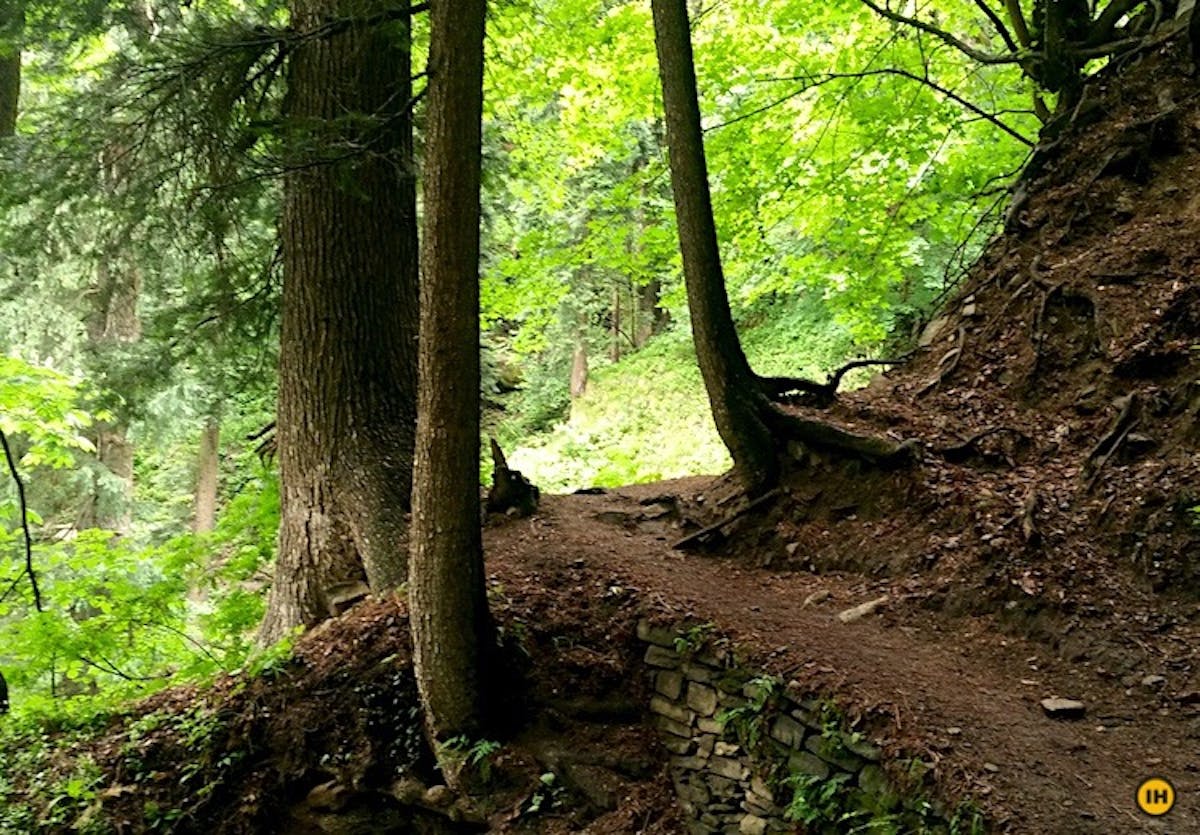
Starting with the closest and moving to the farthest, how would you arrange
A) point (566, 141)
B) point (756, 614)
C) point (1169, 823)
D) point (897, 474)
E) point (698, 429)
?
1. point (1169, 823)
2. point (756, 614)
3. point (897, 474)
4. point (566, 141)
5. point (698, 429)

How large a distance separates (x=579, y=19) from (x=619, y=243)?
7.78 ft

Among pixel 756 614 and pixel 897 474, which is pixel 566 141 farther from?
pixel 756 614

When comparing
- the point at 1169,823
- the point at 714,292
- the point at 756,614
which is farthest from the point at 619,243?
the point at 1169,823

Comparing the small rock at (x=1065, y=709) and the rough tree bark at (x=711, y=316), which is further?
the rough tree bark at (x=711, y=316)

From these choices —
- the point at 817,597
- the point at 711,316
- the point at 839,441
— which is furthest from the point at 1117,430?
the point at 711,316

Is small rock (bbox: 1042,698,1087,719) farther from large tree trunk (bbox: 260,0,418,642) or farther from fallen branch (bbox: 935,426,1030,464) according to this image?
large tree trunk (bbox: 260,0,418,642)

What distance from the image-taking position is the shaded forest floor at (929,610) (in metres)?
3.77

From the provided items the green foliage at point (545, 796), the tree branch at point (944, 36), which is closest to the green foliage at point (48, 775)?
the green foliage at point (545, 796)

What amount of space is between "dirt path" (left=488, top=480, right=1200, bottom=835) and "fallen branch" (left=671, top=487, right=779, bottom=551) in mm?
112

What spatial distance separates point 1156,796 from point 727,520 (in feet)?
10.6

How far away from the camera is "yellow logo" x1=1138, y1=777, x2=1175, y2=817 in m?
3.08

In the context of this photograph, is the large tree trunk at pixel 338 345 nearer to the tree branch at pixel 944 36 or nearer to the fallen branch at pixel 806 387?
A: the fallen branch at pixel 806 387

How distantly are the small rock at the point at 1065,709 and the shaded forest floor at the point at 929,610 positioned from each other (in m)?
0.08

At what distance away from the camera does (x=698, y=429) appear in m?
16.8
